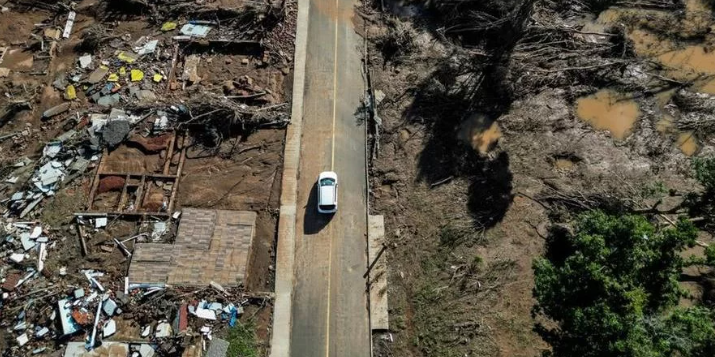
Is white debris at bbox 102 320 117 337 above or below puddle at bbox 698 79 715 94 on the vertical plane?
below

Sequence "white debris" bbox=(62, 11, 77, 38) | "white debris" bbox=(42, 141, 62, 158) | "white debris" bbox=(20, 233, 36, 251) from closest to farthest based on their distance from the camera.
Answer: "white debris" bbox=(20, 233, 36, 251) < "white debris" bbox=(42, 141, 62, 158) < "white debris" bbox=(62, 11, 77, 38)

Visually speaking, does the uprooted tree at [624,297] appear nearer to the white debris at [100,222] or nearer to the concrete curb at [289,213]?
the concrete curb at [289,213]

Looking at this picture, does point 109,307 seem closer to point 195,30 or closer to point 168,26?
point 195,30

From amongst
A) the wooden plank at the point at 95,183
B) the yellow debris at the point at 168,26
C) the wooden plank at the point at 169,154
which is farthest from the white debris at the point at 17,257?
the yellow debris at the point at 168,26

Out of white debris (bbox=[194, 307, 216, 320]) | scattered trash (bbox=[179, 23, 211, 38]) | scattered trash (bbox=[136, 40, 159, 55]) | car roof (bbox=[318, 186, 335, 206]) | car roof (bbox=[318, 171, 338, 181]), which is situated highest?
scattered trash (bbox=[179, 23, 211, 38])

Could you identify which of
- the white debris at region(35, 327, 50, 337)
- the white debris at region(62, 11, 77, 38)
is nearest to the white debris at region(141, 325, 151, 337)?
the white debris at region(35, 327, 50, 337)

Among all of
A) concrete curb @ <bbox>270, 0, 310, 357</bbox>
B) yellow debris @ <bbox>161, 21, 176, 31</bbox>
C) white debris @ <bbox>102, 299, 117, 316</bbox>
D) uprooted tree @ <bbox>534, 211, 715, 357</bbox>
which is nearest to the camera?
uprooted tree @ <bbox>534, 211, 715, 357</bbox>

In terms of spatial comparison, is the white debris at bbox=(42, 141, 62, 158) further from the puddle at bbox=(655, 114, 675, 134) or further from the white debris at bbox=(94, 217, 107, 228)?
the puddle at bbox=(655, 114, 675, 134)
